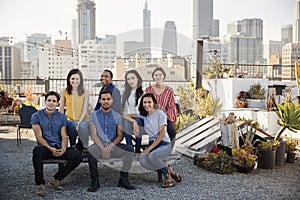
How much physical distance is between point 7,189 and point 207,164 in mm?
2277

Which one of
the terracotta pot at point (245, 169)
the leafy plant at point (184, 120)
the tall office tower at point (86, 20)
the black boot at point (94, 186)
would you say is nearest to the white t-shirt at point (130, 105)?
the black boot at point (94, 186)

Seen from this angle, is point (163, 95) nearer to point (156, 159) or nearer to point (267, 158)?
point (156, 159)

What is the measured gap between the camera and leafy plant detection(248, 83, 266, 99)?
355 inches

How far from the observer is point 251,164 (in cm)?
461

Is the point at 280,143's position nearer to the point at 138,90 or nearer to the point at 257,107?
the point at 138,90

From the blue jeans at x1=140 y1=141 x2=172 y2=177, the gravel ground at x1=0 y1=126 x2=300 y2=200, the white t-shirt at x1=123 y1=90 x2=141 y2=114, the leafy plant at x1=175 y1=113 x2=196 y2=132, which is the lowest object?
the gravel ground at x1=0 y1=126 x2=300 y2=200

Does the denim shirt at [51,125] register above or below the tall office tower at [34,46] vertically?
below

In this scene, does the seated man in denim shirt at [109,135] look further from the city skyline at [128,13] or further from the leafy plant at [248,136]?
the leafy plant at [248,136]

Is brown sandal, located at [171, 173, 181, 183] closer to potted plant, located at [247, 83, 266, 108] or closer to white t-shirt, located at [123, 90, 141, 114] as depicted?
white t-shirt, located at [123, 90, 141, 114]

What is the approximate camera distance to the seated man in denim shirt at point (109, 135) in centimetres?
404

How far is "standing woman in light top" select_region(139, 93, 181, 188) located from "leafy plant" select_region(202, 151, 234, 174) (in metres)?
0.67

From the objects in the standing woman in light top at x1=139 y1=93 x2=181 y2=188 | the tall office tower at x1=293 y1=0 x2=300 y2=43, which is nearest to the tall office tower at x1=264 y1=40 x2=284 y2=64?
the tall office tower at x1=293 y1=0 x2=300 y2=43

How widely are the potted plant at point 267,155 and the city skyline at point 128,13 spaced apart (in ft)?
5.47

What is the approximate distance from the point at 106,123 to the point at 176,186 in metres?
0.97
